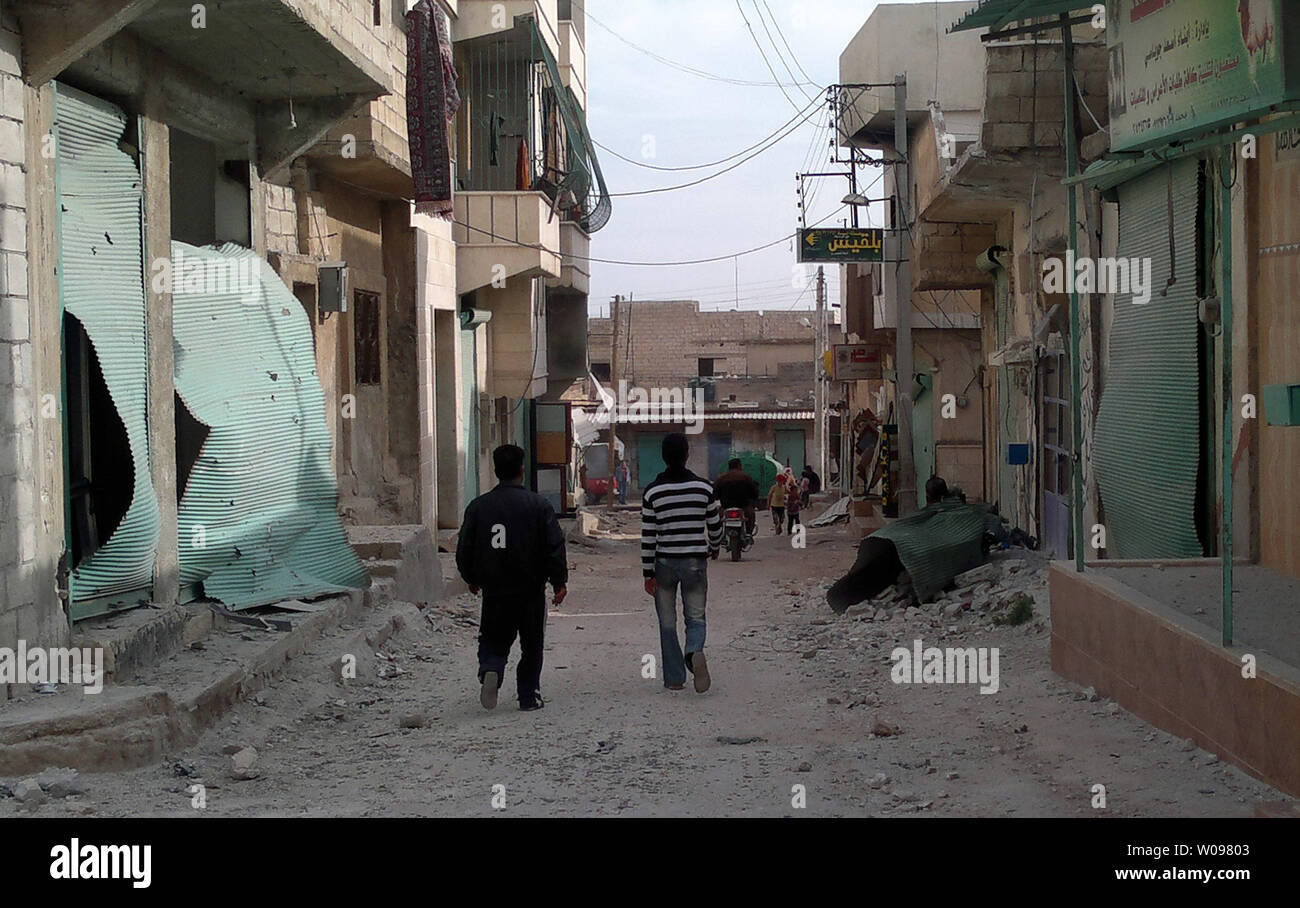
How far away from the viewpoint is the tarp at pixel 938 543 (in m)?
12.1

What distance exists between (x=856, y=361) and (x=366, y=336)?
14.4 meters

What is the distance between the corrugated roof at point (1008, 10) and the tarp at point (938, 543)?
18.3ft

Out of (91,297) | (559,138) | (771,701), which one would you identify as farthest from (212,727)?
(559,138)

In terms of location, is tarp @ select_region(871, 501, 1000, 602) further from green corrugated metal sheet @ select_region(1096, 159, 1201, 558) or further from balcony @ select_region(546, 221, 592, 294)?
balcony @ select_region(546, 221, 592, 294)

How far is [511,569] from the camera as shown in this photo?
25.4 ft

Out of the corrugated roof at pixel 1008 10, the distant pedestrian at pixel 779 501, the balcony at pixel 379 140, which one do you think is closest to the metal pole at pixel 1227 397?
the corrugated roof at pixel 1008 10

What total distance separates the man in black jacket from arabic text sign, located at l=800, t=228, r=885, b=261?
14.8 m

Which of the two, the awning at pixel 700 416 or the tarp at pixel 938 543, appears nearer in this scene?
the tarp at pixel 938 543

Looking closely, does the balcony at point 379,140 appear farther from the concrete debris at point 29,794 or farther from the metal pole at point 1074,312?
the concrete debris at point 29,794

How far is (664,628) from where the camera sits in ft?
27.3

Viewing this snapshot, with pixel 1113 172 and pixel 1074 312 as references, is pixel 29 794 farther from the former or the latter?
pixel 1113 172

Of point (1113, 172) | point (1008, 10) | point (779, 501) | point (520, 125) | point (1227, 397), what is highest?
point (520, 125)

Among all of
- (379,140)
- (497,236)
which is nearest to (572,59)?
(497,236)

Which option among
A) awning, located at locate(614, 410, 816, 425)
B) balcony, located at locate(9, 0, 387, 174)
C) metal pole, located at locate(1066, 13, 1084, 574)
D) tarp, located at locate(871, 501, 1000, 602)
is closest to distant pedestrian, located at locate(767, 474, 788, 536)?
tarp, located at locate(871, 501, 1000, 602)
